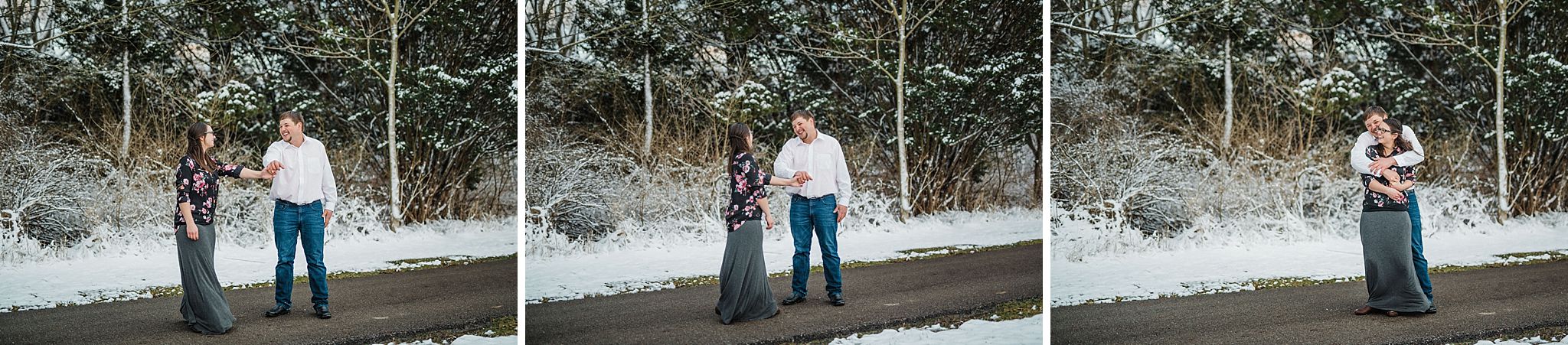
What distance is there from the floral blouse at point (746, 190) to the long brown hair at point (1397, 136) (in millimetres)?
2641

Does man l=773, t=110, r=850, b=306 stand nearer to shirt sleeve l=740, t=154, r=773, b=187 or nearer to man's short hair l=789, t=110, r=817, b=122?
man's short hair l=789, t=110, r=817, b=122

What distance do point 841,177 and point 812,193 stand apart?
15 cm

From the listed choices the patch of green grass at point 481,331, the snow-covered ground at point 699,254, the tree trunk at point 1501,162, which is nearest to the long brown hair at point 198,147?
the patch of green grass at point 481,331

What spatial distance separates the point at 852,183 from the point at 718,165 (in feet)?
1.97

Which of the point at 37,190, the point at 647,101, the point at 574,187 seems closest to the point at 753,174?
the point at 647,101

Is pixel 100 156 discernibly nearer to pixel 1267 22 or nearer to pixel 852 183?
pixel 852 183

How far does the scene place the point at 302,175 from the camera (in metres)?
4.49

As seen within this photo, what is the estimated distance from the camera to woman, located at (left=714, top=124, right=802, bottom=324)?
4418 millimetres

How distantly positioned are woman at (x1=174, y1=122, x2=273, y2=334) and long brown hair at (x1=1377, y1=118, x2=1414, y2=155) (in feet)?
15.7

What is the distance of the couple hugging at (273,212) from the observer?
4.34 metres

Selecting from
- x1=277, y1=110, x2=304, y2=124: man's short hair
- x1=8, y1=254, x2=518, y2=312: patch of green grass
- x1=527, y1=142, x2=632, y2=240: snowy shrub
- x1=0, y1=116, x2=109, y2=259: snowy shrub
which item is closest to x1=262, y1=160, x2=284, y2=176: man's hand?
x1=277, y1=110, x2=304, y2=124: man's short hair

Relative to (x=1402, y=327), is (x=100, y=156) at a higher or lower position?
higher

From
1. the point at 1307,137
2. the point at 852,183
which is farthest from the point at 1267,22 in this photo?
the point at 852,183

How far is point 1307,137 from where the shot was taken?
16.2ft
